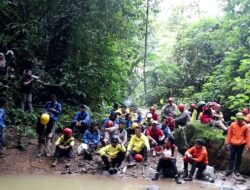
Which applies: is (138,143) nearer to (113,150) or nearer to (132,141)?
(132,141)

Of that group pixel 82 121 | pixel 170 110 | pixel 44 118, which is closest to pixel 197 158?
pixel 82 121

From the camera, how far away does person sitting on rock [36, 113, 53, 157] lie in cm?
1097

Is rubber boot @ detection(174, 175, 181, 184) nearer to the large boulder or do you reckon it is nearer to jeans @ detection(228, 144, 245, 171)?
jeans @ detection(228, 144, 245, 171)

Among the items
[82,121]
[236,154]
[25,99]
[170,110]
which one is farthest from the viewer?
[170,110]

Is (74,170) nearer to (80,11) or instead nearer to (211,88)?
(80,11)

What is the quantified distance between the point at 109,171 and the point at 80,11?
24.9 feet

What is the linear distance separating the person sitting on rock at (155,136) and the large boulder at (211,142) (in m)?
0.97

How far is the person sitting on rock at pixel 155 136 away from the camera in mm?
12193

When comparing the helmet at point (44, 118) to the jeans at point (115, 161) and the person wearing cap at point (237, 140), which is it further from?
the person wearing cap at point (237, 140)

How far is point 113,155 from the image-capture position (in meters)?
10.6

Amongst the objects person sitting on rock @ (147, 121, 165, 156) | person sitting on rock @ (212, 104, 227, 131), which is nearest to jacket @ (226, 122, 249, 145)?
person sitting on rock @ (212, 104, 227, 131)

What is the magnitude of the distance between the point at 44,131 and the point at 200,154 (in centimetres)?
449

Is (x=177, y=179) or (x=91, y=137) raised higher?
(x=91, y=137)

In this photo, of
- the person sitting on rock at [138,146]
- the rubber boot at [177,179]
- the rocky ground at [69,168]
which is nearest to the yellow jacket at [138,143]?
the person sitting on rock at [138,146]
